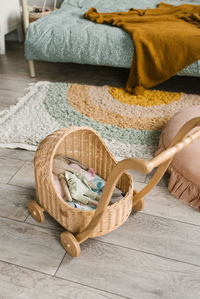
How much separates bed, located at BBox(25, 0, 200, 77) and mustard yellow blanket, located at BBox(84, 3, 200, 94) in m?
0.06

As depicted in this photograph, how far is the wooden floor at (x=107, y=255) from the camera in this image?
3.18 feet

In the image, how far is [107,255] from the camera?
1069 mm

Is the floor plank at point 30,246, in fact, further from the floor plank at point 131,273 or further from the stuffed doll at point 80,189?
the stuffed doll at point 80,189

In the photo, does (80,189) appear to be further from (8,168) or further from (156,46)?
(156,46)

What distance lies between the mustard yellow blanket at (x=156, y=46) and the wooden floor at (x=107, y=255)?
0.89 meters

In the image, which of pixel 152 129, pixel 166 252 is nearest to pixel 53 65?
pixel 152 129

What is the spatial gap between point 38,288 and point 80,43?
1593 mm

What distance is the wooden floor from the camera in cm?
97

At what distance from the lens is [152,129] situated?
173 centimetres

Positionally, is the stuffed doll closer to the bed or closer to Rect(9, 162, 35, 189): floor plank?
Rect(9, 162, 35, 189): floor plank

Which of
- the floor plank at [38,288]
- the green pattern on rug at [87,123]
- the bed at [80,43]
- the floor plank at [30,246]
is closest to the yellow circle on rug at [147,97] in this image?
the bed at [80,43]

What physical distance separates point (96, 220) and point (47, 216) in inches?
14.0

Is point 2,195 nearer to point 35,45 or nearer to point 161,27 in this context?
point 35,45

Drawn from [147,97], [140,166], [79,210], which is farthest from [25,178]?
[147,97]
